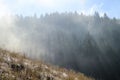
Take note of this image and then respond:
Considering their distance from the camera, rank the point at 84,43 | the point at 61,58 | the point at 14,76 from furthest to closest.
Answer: the point at 84,43 < the point at 61,58 < the point at 14,76

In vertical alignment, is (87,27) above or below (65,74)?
above

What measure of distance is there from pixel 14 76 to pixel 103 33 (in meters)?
166

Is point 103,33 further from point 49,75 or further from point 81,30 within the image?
point 49,75

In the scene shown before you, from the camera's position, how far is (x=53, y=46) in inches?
6570

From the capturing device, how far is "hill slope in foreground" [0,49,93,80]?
16.1 m

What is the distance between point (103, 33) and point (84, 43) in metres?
25.6

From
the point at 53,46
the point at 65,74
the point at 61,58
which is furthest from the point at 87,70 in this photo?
the point at 65,74

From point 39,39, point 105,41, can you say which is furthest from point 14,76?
point 39,39

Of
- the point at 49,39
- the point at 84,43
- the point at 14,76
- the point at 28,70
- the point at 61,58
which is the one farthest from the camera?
the point at 49,39

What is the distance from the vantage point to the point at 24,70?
17031 mm

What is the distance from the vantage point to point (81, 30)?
187 meters

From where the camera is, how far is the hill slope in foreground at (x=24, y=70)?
16.1m

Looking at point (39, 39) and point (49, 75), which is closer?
point (49, 75)

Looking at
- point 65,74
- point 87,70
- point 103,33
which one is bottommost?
point 87,70
